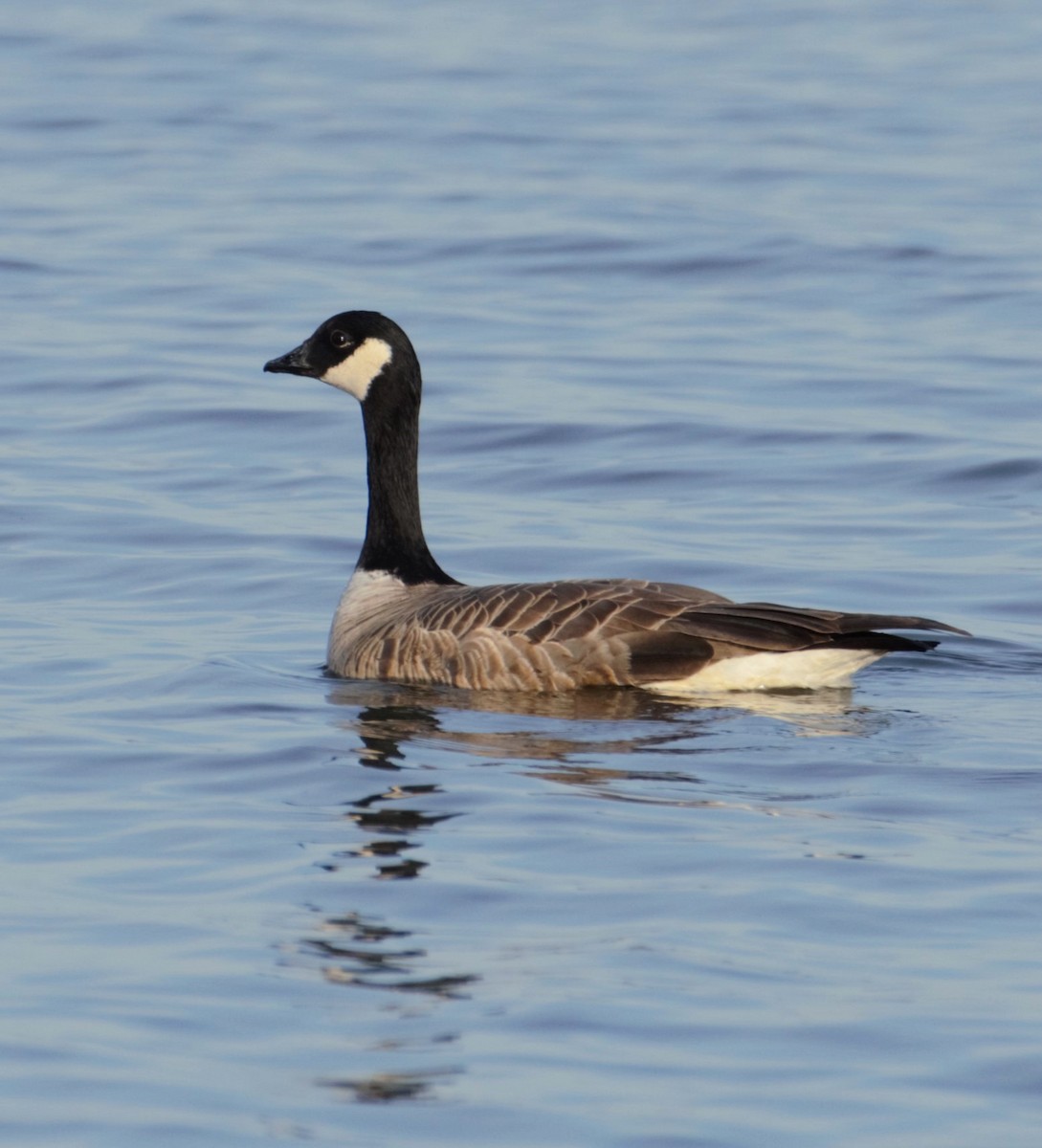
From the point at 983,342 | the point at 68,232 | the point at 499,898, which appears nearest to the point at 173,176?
the point at 68,232

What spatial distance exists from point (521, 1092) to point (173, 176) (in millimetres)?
23237

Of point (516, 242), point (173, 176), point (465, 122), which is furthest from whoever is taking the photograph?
point (465, 122)

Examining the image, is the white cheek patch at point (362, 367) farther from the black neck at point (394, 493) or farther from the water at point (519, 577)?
the water at point (519, 577)

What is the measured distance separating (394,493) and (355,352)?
0.81m

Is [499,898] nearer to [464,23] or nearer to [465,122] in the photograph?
[465,122]

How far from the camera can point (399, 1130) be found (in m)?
6.11

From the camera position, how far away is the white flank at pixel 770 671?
10.7 metres

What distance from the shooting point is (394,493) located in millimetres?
12641

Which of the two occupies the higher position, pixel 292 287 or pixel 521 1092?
pixel 292 287

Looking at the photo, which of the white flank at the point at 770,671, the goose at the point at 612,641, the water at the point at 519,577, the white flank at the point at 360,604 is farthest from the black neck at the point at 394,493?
the white flank at the point at 770,671

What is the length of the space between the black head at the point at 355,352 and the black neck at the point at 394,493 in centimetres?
15

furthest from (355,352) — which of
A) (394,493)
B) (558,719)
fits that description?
(558,719)

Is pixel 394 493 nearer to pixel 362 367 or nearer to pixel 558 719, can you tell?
pixel 362 367

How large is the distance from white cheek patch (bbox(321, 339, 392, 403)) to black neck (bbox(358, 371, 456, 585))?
95 millimetres
